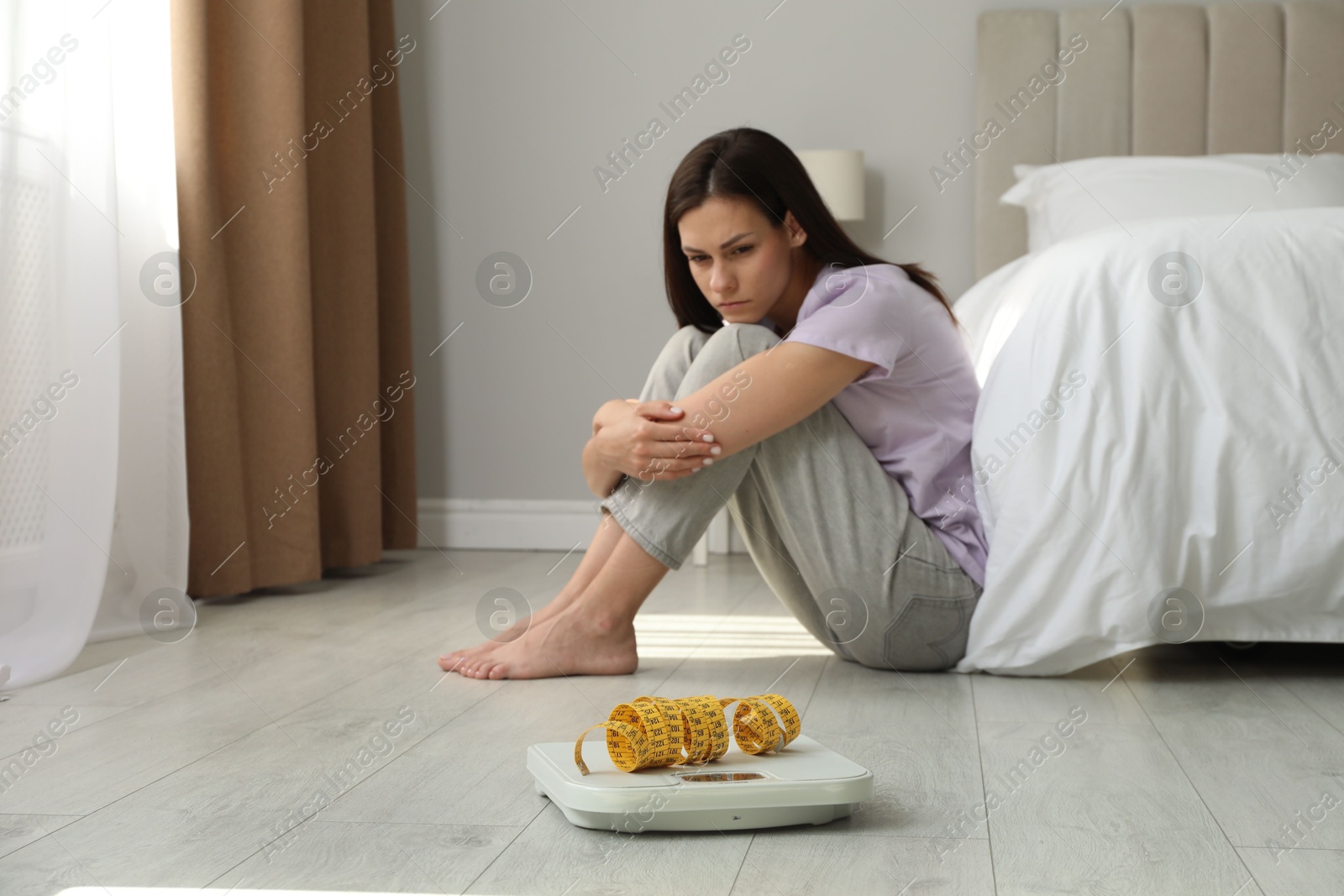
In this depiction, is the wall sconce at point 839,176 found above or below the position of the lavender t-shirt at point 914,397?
above

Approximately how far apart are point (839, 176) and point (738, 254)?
144cm

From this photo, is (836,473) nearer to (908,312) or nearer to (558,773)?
(908,312)

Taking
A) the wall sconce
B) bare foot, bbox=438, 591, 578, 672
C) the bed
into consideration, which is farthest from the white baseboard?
the bed

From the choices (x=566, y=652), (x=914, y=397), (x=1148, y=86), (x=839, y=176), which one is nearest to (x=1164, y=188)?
(x=1148, y=86)

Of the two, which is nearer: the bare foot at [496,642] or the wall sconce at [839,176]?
the bare foot at [496,642]

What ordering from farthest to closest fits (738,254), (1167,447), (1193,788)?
(738,254), (1167,447), (1193,788)

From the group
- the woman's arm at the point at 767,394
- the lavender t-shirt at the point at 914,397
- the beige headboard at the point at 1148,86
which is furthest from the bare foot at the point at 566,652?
the beige headboard at the point at 1148,86

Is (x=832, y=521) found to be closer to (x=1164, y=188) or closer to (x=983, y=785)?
(x=983, y=785)

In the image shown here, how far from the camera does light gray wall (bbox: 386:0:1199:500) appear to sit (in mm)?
3047

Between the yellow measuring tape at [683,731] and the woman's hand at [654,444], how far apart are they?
0.43 meters

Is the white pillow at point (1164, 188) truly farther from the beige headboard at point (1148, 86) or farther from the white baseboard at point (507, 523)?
the white baseboard at point (507, 523)

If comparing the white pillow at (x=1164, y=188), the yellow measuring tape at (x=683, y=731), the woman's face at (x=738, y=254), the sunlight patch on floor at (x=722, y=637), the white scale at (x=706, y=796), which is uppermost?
the white pillow at (x=1164, y=188)

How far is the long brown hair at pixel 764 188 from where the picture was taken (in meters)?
1.48

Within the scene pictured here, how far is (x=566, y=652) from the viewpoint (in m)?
1.51
